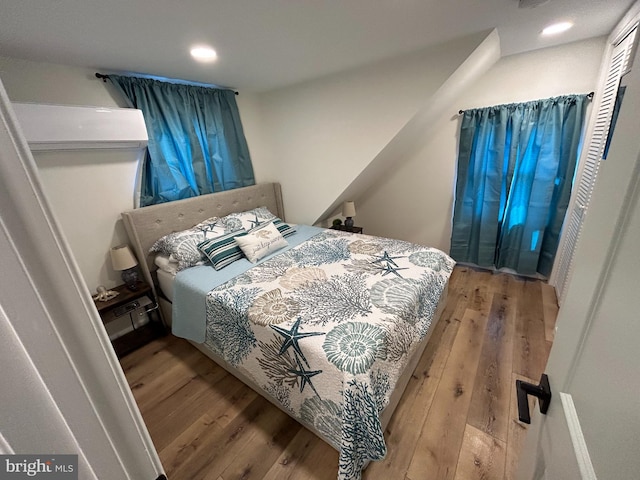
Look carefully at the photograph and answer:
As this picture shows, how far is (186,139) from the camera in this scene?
2.35 metres

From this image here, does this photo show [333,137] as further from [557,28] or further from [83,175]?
[83,175]

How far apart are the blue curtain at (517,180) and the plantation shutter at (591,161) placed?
0.11 meters

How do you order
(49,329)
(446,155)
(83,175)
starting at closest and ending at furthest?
(49,329) < (83,175) < (446,155)

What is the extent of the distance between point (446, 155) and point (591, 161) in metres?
1.16

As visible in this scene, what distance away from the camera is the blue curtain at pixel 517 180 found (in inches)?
88.3

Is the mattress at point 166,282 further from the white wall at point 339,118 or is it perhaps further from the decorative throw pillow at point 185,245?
the white wall at point 339,118

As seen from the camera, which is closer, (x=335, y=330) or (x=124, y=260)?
(x=335, y=330)

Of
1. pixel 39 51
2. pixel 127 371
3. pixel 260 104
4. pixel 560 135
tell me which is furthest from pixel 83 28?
pixel 560 135

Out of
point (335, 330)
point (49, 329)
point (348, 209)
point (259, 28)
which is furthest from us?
point (348, 209)

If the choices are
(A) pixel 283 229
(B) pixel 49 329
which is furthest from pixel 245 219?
(B) pixel 49 329

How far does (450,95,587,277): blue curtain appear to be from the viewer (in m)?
2.24

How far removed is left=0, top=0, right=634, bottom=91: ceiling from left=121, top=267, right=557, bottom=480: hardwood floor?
7.05 ft

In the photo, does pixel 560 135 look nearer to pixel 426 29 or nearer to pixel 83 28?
pixel 426 29

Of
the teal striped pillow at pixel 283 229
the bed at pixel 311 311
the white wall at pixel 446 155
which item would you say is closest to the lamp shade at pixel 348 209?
the white wall at pixel 446 155
